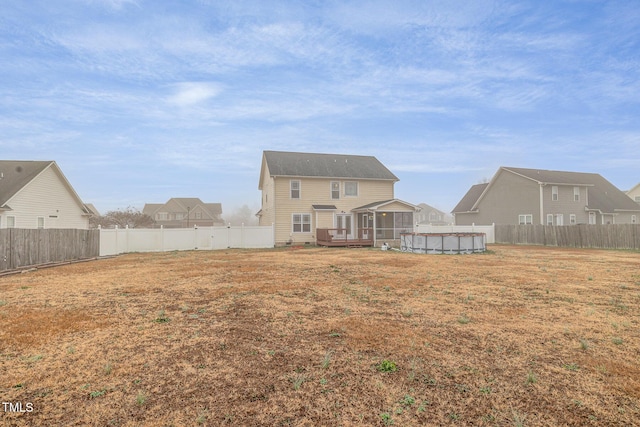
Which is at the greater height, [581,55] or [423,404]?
[581,55]

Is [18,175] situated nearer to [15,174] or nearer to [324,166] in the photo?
[15,174]

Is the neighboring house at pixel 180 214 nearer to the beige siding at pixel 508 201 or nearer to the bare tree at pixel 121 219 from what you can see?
the bare tree at pixel 121 219

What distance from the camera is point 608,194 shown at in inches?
1500

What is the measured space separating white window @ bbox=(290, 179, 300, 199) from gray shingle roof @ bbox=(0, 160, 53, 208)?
1668 cm

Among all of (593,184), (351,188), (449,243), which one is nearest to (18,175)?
(351,188)

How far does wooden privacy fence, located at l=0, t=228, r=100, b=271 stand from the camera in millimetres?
13266

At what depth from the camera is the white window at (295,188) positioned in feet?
91.6

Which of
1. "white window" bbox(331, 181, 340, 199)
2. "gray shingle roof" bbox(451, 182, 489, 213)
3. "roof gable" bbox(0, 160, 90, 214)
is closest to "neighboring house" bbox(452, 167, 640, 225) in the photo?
"gray shingle roof" bbox(451, 182, 489, 213)

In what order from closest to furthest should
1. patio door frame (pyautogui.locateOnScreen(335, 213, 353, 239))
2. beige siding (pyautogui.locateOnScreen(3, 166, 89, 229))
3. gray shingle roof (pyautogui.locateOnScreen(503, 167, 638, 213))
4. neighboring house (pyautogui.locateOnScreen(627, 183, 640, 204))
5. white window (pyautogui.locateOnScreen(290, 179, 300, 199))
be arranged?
beige siding (pyautogui.locateOnScreen(3, 166, 89, 229)), white window (pyautogui.locateOnScreen(290, 179, 300, 199)), patio door frame (pyautogui.locateOnScreen(335, 213, 353, 239)), gray shingle roof (pyautogui.locateOnScreen(503, 167, 638, 213)), neighboring house (pyautogui.locateOnScreen(627, 183, 640, 204))

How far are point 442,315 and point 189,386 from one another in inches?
183

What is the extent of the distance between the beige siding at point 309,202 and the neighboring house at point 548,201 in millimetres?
15166

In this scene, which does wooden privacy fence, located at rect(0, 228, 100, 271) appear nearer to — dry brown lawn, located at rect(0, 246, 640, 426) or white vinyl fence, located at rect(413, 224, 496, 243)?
dry brown lawn, located at rect(0, 246, 640, 426)

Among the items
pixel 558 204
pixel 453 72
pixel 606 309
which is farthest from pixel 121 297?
pixel 558 204

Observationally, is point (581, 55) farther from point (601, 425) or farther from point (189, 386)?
point (189, 386)
